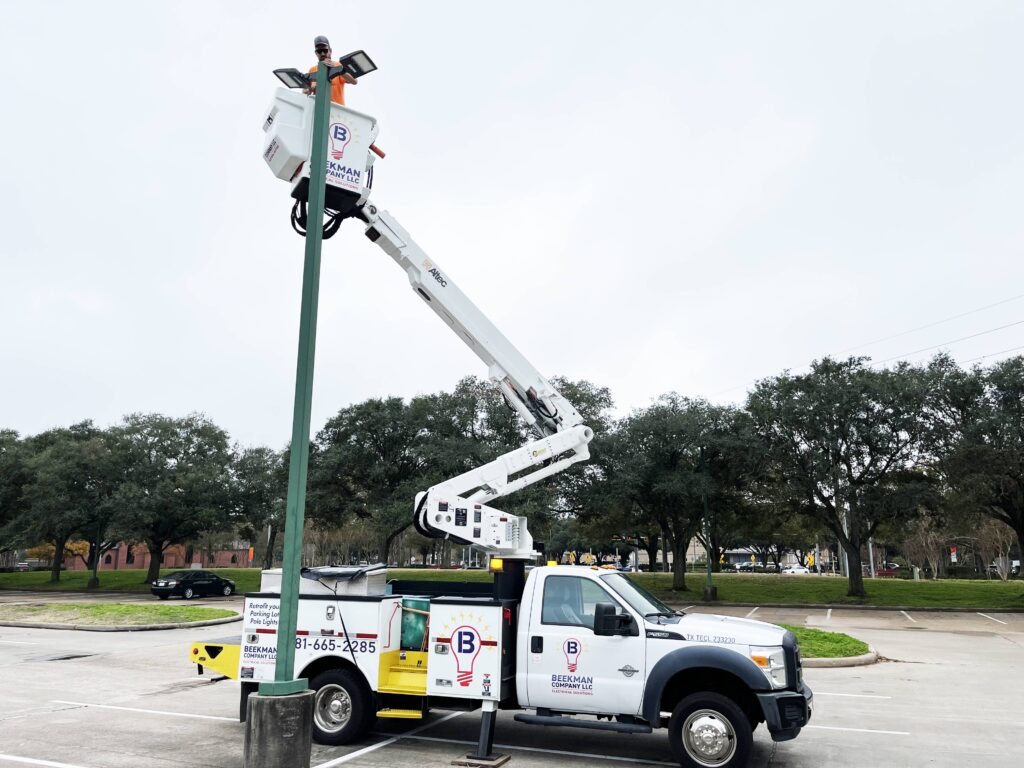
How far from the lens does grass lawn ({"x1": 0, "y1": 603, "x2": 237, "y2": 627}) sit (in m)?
23.0

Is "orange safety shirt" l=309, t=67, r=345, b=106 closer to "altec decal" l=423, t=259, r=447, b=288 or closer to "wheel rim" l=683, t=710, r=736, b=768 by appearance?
"altec decal" l=423, t=259, r=447, b=288

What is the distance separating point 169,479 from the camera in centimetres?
4206

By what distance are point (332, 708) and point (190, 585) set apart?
30.9 m

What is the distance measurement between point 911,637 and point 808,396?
527 inches

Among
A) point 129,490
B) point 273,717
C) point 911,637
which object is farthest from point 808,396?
point 129,490

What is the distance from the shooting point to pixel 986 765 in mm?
7781

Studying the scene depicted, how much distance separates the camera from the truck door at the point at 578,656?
7730 millimetres

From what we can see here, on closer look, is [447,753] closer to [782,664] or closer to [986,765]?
[782,664]

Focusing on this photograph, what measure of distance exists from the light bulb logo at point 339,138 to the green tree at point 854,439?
27.3 m

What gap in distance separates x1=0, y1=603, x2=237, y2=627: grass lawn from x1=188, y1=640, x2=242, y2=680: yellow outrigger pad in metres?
15.2

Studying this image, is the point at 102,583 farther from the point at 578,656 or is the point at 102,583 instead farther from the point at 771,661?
the point at 771,661

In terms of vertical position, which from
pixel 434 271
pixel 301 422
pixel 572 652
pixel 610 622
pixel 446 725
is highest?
pixel 434 271

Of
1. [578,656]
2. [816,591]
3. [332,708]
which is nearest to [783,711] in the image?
[578,656]

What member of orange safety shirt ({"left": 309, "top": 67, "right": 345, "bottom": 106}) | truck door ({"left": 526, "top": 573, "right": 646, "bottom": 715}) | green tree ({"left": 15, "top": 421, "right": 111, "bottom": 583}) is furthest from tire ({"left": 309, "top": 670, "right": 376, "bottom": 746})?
green tree ({"left": 15, "top": 421, "right": 111, "bottom": 583})
